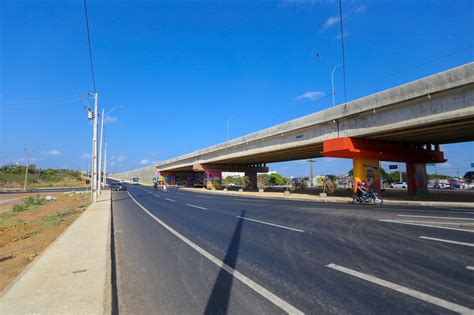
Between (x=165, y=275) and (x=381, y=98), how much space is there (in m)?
18.3

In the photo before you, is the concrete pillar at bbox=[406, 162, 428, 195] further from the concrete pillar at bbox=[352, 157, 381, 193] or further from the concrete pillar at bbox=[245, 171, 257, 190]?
the concrete pillar at bbox=[245, 171, 257, 190]

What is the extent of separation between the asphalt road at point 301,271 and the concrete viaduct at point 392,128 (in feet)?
28.8

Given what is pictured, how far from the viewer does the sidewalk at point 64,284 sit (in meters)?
4.28

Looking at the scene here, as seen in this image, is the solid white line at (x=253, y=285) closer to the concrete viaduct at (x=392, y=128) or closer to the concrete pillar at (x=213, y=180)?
the concrete viaduct at (x=392, y=128)

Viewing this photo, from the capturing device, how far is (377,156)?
24.6m

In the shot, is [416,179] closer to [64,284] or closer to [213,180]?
[64,284]

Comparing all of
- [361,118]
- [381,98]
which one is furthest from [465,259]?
[361,118]

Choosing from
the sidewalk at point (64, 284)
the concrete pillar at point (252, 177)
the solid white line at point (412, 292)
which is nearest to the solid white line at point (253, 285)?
the solid white line at point (412, 292)

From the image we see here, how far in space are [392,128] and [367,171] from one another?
646 cm

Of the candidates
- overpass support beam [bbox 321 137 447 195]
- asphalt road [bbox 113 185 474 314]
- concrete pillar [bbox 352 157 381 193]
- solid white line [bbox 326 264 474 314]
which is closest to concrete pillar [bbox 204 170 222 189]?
overpass support beam [bbox 321 137 447 195]

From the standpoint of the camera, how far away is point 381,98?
1925cm

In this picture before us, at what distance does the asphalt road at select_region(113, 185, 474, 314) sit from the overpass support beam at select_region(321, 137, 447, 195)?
13.0 m

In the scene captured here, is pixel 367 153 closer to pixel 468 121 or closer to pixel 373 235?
pixel 468 121

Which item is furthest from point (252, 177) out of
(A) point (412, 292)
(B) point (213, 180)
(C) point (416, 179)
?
(A) point (412, 292)
